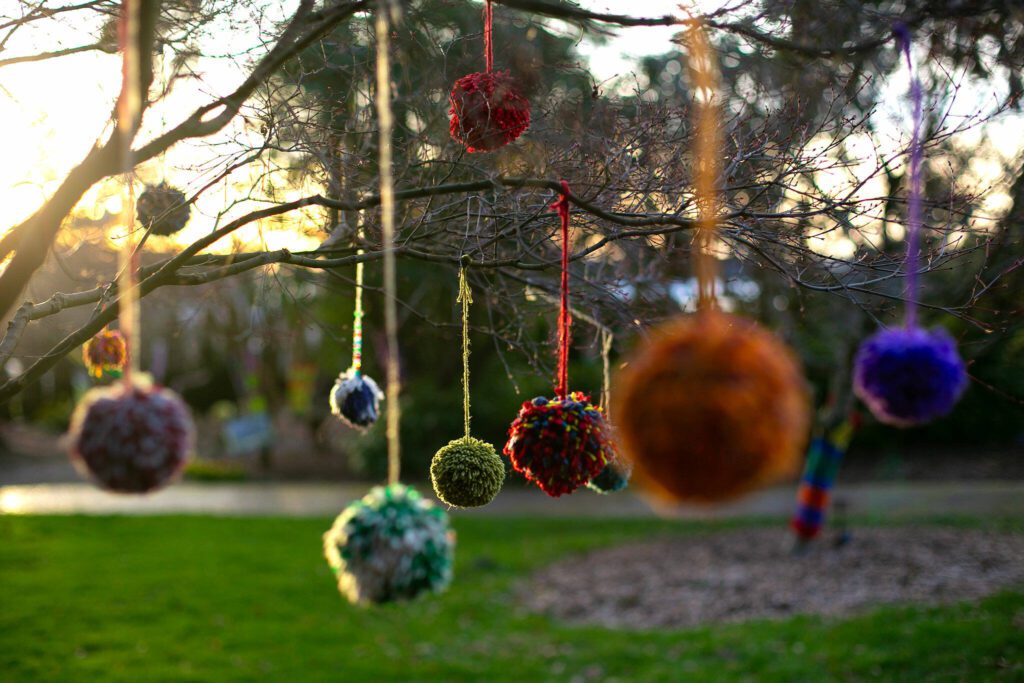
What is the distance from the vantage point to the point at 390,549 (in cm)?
242

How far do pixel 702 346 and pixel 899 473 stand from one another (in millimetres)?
12457

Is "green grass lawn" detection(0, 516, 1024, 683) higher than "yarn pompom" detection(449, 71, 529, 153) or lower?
lower

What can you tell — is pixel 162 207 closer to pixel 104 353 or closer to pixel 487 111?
pixel 104 353

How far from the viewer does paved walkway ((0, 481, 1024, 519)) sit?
10453 mm

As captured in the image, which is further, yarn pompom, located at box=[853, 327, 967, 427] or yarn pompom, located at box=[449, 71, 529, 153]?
yarn pompom, located at box=[449, 71, 529, 153]

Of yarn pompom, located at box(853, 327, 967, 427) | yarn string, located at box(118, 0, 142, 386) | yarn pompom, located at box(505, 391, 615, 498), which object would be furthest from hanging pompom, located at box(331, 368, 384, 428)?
yarn pompom, located at box(853, 327, 967, 427)

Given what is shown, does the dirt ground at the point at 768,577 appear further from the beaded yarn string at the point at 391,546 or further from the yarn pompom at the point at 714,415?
the yarn pompom at the point at 714,415

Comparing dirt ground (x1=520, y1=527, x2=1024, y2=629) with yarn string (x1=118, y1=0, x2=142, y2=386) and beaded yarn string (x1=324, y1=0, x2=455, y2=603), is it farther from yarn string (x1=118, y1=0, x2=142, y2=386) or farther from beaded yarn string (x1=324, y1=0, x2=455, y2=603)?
yarn string (x1=118, y1=0, x2=142, y2=386)

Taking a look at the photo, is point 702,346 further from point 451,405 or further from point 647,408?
point 451,405

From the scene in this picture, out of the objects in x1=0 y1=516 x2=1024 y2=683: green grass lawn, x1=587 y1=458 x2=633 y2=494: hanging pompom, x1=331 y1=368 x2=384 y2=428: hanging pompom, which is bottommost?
x1=0 y1=516 x2=1024 y2=683: green grass lawn

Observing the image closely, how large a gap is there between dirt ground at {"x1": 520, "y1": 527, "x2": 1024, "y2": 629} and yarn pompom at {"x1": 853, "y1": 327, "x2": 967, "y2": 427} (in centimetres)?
537

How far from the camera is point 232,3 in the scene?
3.81m

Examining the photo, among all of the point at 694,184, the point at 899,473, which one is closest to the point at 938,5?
the point at 694,184

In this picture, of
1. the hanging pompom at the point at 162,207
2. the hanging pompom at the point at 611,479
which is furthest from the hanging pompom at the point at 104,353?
the hanging pompom at the point at 611,479
